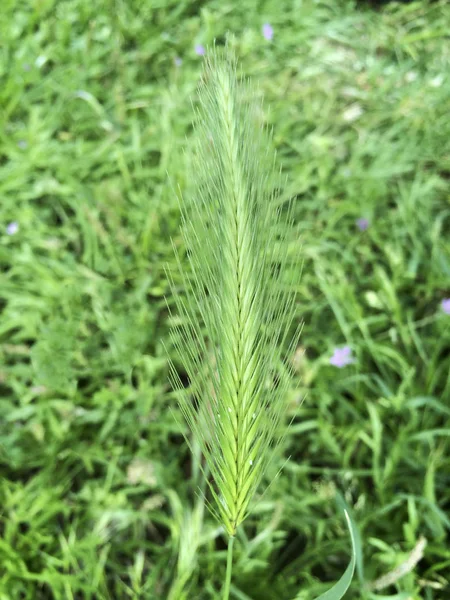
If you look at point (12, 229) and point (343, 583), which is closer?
point (343, 583)

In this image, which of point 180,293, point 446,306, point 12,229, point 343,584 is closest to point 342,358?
point 446,306

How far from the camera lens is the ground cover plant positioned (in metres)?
1.15

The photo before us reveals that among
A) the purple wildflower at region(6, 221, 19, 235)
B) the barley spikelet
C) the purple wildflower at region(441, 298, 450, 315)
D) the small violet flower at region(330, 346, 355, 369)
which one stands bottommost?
the purple wildflower at region(441, 298, 450, 315)

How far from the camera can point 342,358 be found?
137 cm

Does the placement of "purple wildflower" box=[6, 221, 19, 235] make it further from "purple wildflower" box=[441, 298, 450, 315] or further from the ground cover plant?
"purple wildflower" box=[441, 298, 450, 315]

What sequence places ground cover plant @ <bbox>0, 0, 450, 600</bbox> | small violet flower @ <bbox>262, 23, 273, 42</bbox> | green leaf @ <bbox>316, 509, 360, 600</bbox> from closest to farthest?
green leaf @ <bbox>316, 509, 360, 600</bbox>
ground cover plant @ <bbox>0, 0, 450, 600</bbox>
small violet flower @ <bbox>262, 23, 273, 42</bbox>

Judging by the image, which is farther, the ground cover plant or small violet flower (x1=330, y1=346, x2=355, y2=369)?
small violet flower (x1=330, y1=346, x2=355, y2=369)

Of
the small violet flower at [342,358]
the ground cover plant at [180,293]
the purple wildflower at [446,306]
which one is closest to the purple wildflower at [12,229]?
the ground cover plant at [180,293]

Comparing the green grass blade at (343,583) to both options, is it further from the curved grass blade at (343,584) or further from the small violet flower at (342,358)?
the small violet flower at (342,358)

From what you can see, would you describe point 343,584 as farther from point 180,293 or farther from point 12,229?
point 12,229

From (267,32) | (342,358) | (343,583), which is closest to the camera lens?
(343,583)

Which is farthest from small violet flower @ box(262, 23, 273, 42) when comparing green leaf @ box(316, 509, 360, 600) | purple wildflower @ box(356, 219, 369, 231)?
green leaf @ box(316, 509, 360, 600)

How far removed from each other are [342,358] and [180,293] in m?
0.48

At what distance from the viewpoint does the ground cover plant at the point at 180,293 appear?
1148 millimetres
